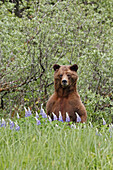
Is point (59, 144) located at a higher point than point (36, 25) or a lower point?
lower

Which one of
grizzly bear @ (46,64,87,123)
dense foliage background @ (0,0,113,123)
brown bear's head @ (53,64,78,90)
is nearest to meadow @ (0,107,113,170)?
grizzly bear @ (46,64,87,123)

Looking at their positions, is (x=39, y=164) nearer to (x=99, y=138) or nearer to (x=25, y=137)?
(x=25, y=137)

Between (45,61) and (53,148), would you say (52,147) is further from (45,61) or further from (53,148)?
(45,61)

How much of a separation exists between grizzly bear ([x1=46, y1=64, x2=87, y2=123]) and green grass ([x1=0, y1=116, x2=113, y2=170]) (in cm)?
54

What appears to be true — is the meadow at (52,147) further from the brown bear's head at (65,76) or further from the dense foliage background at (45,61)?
the dense foliage background at (45,61)

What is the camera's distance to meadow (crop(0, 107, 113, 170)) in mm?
3965

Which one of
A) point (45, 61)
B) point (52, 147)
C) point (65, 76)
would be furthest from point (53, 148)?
point (45, 61)

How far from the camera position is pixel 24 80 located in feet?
29.3

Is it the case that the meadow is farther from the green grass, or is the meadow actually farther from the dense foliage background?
the dense foliage background

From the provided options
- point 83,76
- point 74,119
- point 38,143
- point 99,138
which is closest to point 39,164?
point 38,143

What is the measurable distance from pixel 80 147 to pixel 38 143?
1.53ft

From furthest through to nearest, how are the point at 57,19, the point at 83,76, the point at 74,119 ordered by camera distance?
the point at 57,19
the point at 83,76
the point at 74,119

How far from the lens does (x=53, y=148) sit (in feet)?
14.8

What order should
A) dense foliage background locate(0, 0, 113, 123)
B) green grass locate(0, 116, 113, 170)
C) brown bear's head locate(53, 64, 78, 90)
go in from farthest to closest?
dense foliage background locate(0, 0, 113, 123) < brown bear's head locate(53, 64, 78, 90) < green grass locate(0, 116, 113, 170)
